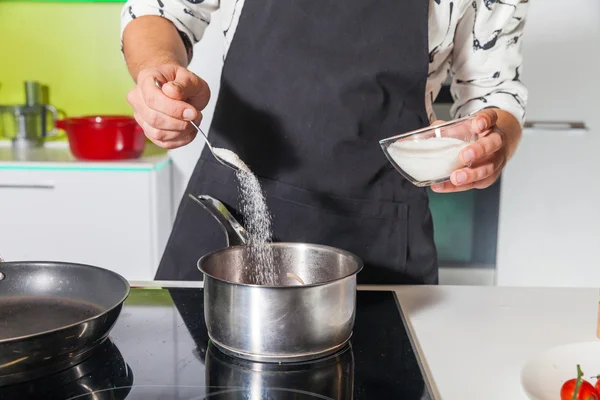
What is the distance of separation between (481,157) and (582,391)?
0.30 m

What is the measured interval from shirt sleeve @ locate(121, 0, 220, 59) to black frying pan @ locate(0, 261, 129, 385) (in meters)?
0.43

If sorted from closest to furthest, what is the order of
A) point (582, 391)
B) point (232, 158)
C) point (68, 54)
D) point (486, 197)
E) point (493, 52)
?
point (582, 391)
point (232, 158)
point (493, 52)
point (486, 197)
point (68, 54)

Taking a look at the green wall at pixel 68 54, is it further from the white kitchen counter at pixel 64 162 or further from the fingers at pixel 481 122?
the fingers at pixel 481 122

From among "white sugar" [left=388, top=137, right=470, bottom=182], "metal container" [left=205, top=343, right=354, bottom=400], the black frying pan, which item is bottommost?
"metal container" [left=205, top=343, right=354, bottom=400]

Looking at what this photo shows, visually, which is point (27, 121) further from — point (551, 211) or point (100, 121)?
point (551, 211)

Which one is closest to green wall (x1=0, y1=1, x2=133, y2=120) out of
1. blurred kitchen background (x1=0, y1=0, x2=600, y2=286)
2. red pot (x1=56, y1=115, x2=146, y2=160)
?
blurred kitchen background (x1=0, y1=0, x2=600, y2=286)

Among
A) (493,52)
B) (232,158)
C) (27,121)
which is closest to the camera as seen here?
(232,158)

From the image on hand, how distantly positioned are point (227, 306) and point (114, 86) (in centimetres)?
188

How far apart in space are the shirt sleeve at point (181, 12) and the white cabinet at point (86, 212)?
0.88m

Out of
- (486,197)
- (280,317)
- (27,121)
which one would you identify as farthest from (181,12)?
(27,121)

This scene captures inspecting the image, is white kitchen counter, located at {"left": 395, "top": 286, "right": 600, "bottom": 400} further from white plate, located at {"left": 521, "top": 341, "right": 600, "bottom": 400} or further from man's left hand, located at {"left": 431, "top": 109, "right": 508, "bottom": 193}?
man's left hand, located at {"left": 431, "top": 109, "right": 508, "bottom": 193}

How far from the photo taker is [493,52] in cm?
109

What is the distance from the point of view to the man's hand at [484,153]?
0.79 metres

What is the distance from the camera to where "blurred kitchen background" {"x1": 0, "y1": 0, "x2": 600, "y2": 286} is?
1956mm
